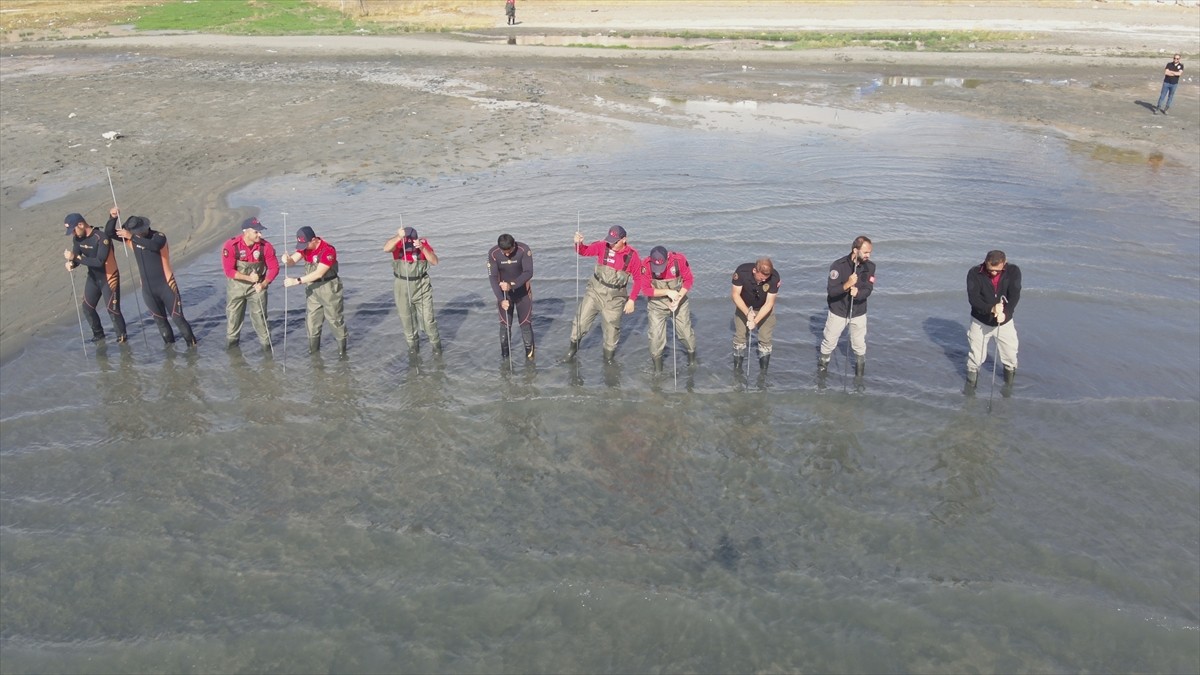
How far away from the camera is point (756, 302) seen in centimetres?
1171

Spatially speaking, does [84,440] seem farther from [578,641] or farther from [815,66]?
[815,66]

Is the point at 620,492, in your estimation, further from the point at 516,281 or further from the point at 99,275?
the point at 99,275

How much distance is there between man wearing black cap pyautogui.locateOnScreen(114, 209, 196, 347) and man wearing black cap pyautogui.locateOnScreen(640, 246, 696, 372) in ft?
23.3

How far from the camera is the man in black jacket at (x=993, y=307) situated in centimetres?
1066

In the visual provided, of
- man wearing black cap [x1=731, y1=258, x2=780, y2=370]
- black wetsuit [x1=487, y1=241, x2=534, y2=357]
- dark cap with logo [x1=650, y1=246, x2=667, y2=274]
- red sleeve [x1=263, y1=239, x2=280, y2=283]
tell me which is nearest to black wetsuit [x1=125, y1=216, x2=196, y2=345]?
red sleeve [x1=263, y1=239, x2=280, y2=283]

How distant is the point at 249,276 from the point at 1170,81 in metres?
30.3

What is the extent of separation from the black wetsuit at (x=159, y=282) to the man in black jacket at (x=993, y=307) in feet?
37.6

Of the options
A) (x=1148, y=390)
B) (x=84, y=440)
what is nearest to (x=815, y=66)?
(x=1148, y=390)

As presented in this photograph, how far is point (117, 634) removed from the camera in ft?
25.2

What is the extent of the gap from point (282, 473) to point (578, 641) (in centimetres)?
451

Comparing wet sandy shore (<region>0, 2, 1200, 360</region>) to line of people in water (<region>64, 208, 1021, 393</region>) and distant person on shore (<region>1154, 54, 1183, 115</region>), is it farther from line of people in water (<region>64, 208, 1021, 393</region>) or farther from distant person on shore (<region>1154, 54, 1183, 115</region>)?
line of people in water (<region>64, 208, 1021, 393</region>)

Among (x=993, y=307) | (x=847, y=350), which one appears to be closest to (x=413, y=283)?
(x=847, y=350)

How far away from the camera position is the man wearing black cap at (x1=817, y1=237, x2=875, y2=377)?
36.5 ft

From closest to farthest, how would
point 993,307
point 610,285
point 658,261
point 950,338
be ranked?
point 993,307, point 658,261, point 610,285, point 950,338
